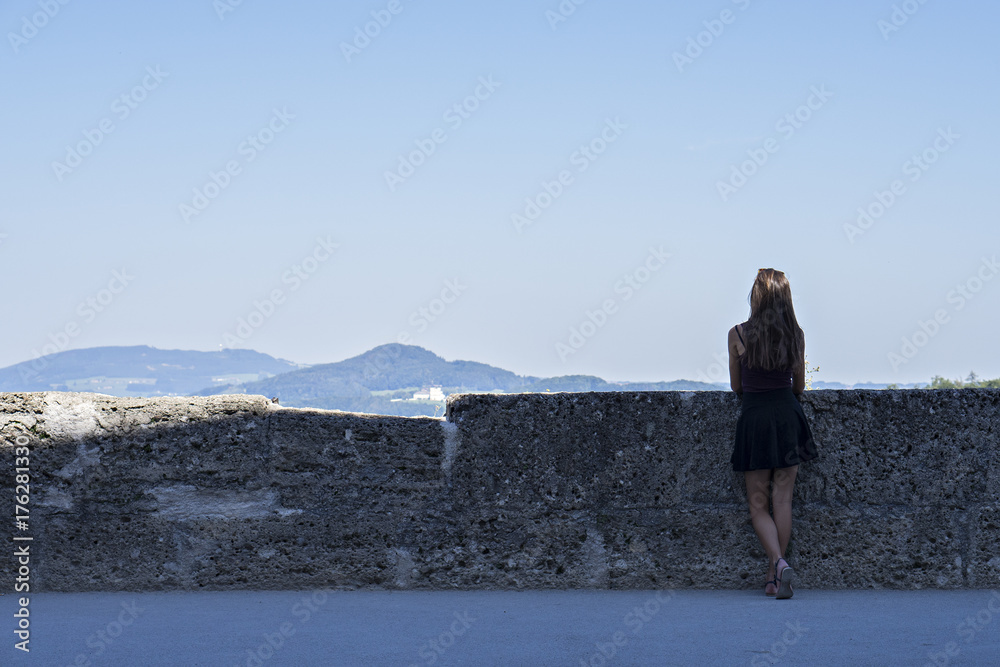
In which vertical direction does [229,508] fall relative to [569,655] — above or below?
above

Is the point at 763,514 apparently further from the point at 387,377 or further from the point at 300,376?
the point at 300,376

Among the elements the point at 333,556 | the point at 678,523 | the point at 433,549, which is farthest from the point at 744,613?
the point at 333,556

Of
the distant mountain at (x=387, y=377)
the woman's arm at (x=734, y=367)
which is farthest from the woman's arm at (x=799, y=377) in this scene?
the distant mountain at (x=387, y=377)

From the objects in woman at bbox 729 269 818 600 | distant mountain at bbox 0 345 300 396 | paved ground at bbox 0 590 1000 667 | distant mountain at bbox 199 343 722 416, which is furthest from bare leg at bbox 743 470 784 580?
distant mountain at bbox 0 345 300 396

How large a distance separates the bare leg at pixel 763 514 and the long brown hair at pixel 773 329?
0.49m

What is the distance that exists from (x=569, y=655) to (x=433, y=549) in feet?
3.37

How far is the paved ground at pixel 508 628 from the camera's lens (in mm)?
2768

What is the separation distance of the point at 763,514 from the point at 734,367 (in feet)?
2.16

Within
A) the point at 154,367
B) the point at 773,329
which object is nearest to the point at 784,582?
the point at 773,329

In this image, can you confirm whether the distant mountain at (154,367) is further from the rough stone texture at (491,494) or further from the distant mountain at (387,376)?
the rough stone texture at (491,494)

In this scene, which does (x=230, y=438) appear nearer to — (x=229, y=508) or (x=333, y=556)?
(x=229, y=508)

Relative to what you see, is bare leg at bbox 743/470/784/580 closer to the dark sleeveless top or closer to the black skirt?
the black skirt

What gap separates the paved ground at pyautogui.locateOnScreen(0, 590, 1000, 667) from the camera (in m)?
2.77

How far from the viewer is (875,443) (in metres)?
3.81
